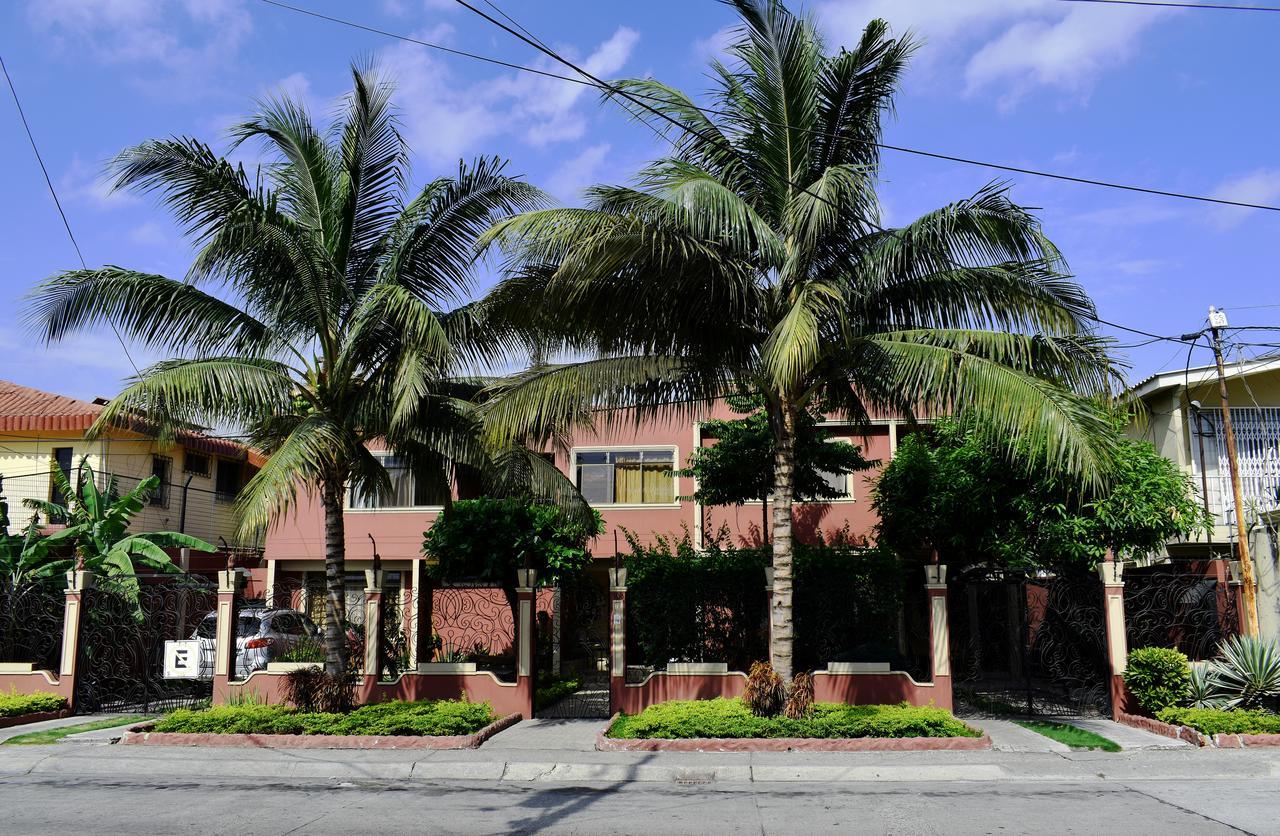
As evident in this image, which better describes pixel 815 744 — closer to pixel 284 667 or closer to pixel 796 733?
pixel 796 733

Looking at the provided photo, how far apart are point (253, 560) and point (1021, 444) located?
72.6 ft

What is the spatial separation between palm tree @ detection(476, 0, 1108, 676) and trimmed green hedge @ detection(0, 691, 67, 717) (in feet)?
28.4

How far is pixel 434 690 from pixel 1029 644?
9.13 m

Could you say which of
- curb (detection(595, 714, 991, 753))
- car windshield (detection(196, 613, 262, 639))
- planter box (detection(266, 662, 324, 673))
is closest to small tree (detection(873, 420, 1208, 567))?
curb (detection(595, 714, 991, 753))

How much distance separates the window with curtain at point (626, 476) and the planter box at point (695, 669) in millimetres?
10088

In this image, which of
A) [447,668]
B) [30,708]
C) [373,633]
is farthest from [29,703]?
[447,668]

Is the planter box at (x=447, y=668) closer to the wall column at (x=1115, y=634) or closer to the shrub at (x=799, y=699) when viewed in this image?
the shrub at (x=799, y=699)

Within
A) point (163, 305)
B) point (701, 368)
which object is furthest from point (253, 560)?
point (701, 368)

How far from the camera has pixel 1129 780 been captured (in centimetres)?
1027

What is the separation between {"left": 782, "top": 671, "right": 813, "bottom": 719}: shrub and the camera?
12.4 meters

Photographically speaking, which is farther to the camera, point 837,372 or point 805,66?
point 837,372

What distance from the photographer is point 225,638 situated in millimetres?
14922

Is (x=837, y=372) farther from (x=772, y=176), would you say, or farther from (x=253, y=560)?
(x=253, y=560)

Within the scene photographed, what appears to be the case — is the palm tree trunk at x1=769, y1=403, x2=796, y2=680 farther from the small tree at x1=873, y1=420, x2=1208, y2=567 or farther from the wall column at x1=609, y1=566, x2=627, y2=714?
the small tree at x1=873, y1=420, x2=1208, y2=567
